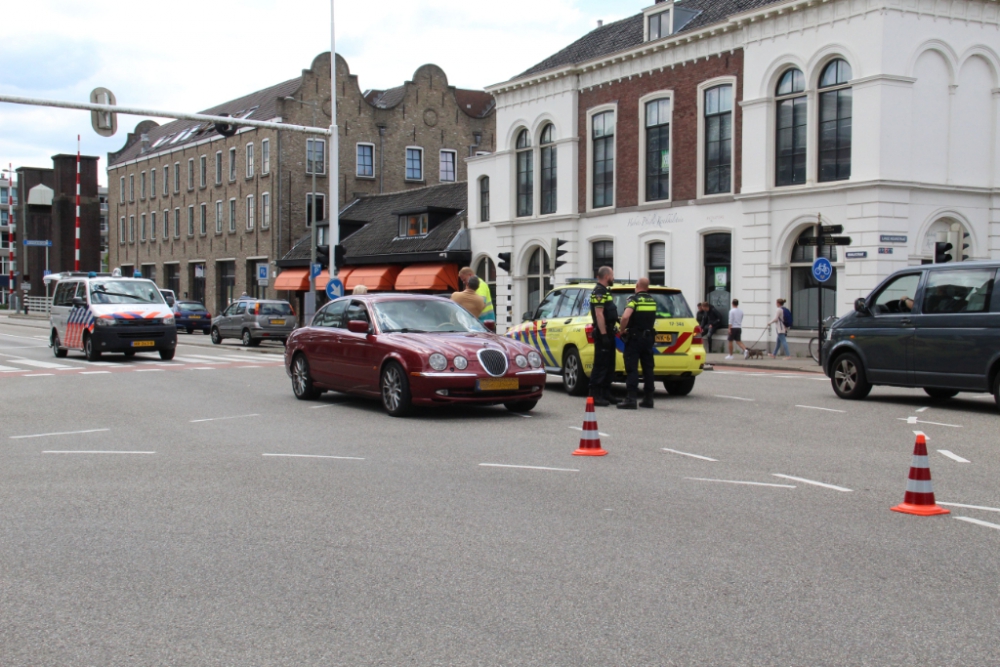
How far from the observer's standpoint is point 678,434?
428 inches

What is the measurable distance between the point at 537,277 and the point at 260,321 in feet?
32.2

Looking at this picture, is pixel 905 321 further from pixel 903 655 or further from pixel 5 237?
pixel 5 237

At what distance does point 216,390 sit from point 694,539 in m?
11.6

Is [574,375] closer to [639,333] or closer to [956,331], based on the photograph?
[639,333]

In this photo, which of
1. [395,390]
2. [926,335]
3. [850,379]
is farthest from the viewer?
[850,379]

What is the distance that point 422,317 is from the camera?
13250 mm

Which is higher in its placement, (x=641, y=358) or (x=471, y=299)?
(x=471, y=299)

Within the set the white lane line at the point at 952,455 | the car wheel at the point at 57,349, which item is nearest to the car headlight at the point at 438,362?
the white lane line at the point at 952,455

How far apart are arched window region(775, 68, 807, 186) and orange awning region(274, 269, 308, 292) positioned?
92.1 feet

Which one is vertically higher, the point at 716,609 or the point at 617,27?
the point at 617,27

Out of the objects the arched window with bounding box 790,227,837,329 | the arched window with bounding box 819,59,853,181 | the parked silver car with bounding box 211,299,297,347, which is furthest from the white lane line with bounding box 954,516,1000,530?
the parked silver car with bounding box 211,299,297,347

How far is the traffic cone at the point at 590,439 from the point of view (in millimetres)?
9305

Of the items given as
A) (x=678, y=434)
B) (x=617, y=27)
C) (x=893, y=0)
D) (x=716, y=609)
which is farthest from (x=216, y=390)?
(x=617, y=27)

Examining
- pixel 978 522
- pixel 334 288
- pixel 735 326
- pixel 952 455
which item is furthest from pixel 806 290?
pixel 978 522
